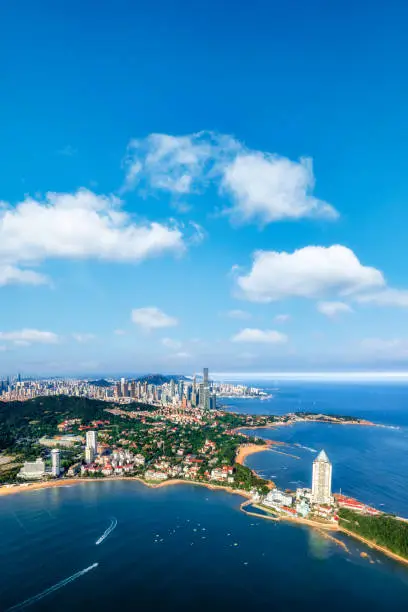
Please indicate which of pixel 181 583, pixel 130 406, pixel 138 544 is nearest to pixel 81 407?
pixel 130 406

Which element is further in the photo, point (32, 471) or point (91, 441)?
point (91, 441)

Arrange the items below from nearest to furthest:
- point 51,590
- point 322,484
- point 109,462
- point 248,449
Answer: point 51,590 < point 322,484 < point 109,462 < point 248,449

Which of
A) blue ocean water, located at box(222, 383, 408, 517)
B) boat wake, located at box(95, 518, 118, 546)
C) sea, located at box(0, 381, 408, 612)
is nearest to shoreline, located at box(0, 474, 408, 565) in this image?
sea, located at box(0, 381, 408, 612)

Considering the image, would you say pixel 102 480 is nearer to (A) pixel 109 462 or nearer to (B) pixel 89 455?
(A) pixel 109 462

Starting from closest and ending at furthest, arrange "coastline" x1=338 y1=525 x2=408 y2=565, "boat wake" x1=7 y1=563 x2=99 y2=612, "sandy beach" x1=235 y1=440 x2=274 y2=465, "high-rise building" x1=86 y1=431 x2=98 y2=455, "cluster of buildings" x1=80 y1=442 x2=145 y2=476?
"boat wake" x1=7 y1=563 x2=99 y2=612, "coastline" x1=338 y1=525 x2=408 y2=565, "cluster of buildings" x1=80 y1=442 x2=145 y2=476, "high-rise building" x1=86 y1=431 x2=98 y2=455, "sandy beach" x1=235 y1=440 x2=274 y2=465

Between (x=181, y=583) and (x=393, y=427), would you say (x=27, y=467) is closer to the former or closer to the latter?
(x=181, y=583)

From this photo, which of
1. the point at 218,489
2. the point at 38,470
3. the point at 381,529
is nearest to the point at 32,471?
the point at 38,470

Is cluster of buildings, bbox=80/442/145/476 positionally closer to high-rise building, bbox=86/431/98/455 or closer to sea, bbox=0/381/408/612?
high-rise building, bbox=86/431/98/455
